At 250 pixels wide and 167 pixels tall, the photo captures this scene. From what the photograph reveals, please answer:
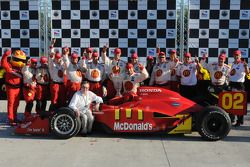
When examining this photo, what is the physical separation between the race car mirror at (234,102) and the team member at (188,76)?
0.96 meters

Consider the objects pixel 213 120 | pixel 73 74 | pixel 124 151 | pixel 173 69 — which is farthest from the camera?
pixel 173 69

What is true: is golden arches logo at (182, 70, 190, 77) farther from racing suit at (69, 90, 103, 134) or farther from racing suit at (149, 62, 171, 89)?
racing suit at (69, 90, 103, 134)

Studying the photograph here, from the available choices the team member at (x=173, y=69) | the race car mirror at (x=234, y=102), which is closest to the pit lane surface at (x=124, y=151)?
the race car mirror at (x=234, y=102)

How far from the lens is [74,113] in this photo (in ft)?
19.5

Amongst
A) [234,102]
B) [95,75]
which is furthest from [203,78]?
[95,75]

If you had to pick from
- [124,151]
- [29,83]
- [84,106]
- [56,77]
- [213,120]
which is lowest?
[124,151]

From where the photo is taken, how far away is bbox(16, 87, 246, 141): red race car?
5.87m

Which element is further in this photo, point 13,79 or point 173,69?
point 173,69

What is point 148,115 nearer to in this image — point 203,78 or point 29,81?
point 203,78

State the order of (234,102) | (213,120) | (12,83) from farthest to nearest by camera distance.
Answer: (12,83) → (234,102) → (213,120)

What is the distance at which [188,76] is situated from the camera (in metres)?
7.00

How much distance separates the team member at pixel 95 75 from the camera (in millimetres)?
7027

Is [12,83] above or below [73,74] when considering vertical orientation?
below

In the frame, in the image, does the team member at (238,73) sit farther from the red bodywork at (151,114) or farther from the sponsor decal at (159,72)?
the sponsor decal at (159,72)
